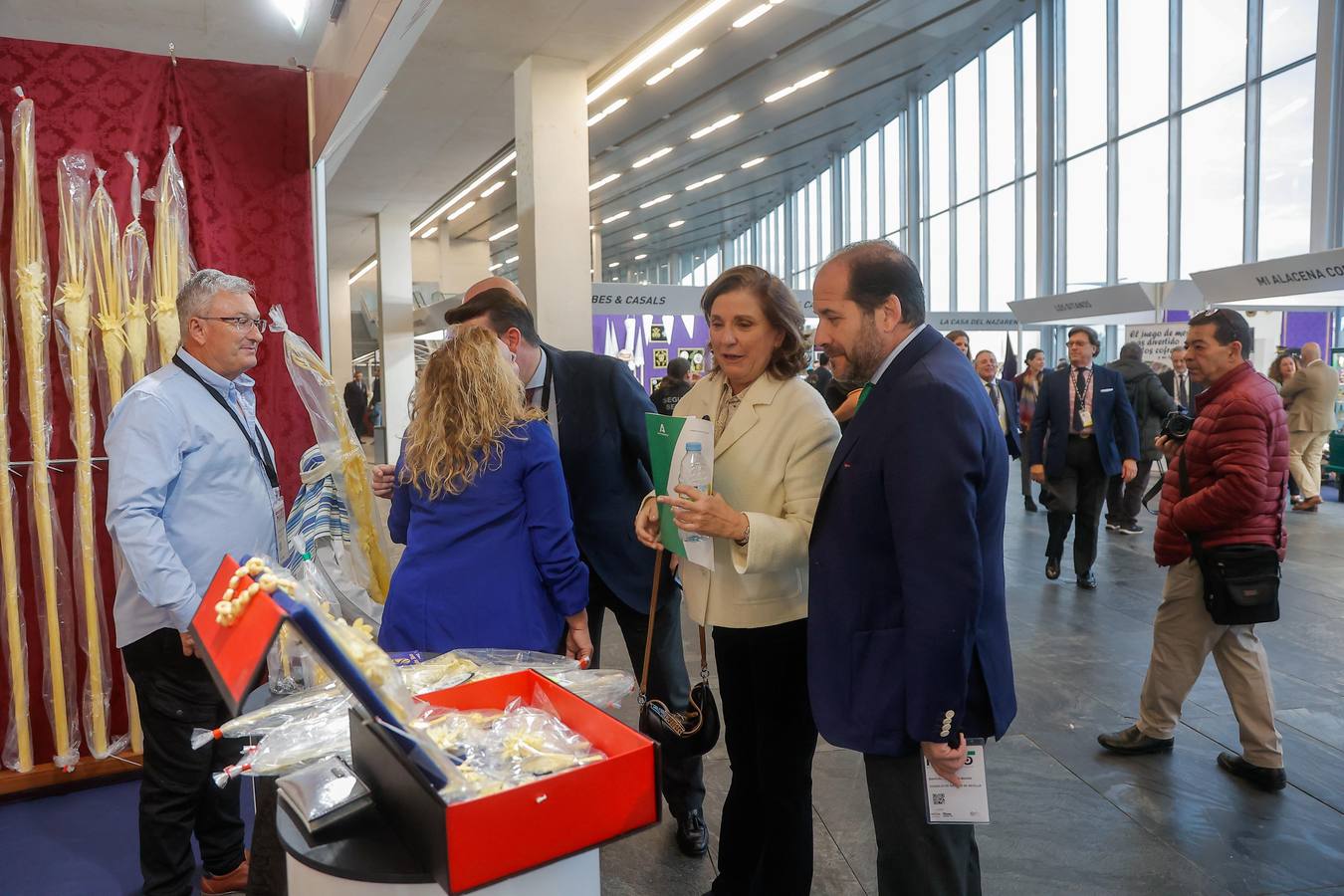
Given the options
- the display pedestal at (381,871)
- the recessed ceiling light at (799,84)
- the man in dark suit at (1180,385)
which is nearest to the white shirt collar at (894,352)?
the display pedestal at (381,871)

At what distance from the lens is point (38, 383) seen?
9.34 ft

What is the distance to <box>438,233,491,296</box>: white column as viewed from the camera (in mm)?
18453

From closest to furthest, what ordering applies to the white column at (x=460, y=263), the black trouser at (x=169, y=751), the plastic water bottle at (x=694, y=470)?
the plastic water bottle at (x=694, y=470)
the black trouser at (x=169, y=751)
the white column at (x=460, y=263)

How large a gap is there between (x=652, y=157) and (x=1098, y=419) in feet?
37.4

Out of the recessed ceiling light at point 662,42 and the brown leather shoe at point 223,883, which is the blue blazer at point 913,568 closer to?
the brown leather shoe at point 223,883

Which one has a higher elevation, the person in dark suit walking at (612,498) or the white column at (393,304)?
the white column at (393,304)

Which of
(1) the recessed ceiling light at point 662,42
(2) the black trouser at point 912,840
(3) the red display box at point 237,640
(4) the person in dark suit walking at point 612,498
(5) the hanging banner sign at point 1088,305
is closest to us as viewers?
(3) the red display box at point 237,640

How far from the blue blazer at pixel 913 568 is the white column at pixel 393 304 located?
42.1 ft

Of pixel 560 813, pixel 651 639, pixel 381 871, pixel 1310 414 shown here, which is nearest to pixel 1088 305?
pixel 1310 414

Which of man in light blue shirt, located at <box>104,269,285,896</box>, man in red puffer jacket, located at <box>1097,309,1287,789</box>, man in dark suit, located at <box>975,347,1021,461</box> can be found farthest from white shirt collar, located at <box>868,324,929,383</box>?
man in dark suit, located at <box>975,347,1021,461</box>

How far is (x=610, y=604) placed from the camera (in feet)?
8.44

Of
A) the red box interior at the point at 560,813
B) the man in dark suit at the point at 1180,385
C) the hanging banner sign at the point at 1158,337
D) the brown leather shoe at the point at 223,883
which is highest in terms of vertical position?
the hanging banner sign at the point at 1158,337

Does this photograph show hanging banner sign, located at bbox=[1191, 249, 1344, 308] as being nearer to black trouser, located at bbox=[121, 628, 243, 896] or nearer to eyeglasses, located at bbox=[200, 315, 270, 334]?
eyeglasses, located at bbox=[200, 315, 270, 334]

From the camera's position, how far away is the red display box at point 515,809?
1.01m
